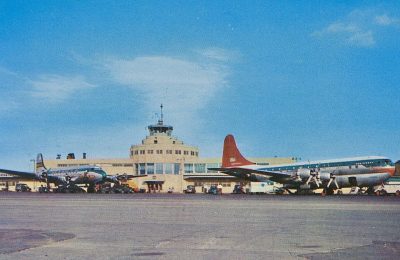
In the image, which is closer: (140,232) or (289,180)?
(140,232)

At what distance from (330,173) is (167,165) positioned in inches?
2543

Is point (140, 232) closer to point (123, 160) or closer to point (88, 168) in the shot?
point (88, 168)

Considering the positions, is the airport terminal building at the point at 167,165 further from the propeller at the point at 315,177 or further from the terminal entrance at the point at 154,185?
the propeller at the point at 315,177

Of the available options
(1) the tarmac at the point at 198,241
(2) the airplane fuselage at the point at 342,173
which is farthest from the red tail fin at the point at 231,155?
(1) the tarmac at the point at 198,241

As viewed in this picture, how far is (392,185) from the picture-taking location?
98.6 metres

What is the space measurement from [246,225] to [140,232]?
14.6 ft

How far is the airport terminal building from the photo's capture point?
122438 millimetres

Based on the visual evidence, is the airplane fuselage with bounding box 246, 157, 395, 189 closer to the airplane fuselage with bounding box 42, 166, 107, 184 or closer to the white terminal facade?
the airplane fuselage with bounding box 42, 166, 107, 184

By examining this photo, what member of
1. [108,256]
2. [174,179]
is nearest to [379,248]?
[108,256]

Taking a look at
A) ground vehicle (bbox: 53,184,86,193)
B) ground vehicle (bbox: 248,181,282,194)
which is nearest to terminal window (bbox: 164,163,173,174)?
ground vehicle (bbox: 248,181,282,194)

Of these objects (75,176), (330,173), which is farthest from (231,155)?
(75,176)

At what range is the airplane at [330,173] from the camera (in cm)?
6269

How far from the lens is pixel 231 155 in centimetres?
8594

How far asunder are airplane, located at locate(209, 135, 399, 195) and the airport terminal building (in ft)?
162
